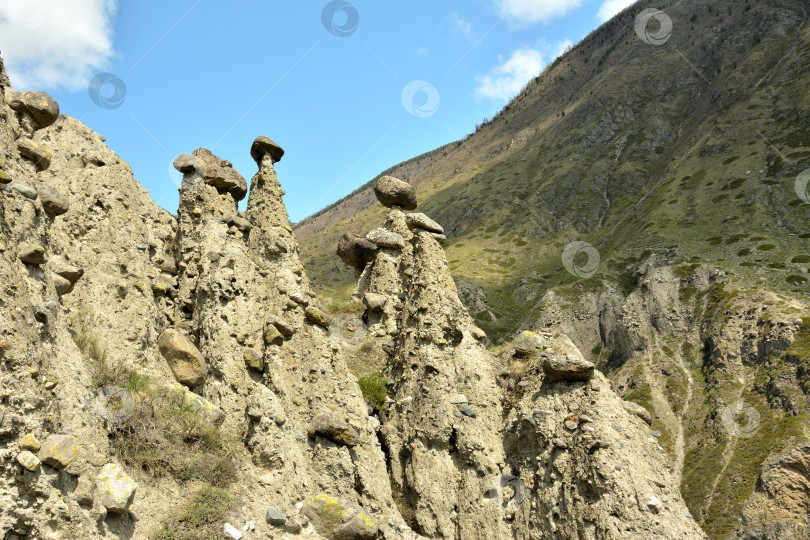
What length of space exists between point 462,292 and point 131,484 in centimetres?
6737

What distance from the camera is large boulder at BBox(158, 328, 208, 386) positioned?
11102 mm

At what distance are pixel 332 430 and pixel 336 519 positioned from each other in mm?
2107

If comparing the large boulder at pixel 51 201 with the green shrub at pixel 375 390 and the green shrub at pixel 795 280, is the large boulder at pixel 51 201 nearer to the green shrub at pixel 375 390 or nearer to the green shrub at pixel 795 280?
the green shrub at pixel 375 390

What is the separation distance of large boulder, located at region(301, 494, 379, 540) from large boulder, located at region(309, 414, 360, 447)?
1599 mm

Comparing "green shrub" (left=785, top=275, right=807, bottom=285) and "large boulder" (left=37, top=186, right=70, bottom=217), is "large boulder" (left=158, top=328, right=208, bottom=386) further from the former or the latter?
"green shrub" (left=785, top=275, right=807, bottom=285)

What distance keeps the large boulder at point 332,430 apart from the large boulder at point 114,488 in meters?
4.43

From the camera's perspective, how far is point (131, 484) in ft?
24.1

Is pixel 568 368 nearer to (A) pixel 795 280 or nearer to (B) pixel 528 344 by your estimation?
(B) pixel 528 344

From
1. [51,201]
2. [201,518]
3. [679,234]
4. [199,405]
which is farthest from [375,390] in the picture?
[679,234]

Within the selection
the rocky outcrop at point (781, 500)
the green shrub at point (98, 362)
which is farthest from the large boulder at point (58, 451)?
the rocky outcrop at point (781, 500)

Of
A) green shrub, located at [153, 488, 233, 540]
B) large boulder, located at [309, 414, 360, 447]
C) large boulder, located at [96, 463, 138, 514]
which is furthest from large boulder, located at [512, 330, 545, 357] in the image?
large boulder, located at [96, 463, 138, 514]

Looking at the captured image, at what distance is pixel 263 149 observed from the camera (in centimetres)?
1820

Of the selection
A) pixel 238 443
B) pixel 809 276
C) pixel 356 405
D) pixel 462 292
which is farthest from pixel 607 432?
pixel 462 292

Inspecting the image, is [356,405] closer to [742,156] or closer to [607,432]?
[607,432]
